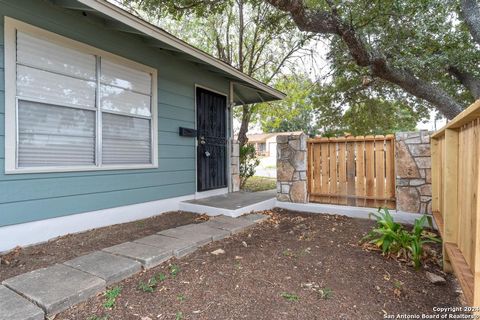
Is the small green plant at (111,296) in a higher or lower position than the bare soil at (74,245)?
lower

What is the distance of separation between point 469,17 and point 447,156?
540cm

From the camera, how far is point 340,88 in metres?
8.46

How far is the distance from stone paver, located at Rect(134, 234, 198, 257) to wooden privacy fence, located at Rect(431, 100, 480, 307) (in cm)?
210

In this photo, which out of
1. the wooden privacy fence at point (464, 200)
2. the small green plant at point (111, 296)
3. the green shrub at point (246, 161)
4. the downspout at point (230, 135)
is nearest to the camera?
the wooden privacy fence at point (464, 200)

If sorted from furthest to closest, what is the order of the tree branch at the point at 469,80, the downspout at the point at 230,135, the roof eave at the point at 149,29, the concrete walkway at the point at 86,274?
the tree branch at the point at 469,80
the downspout at the point at 230,135
the roof eave at the point at 149,29
the concrete walkway at the point at 86,274

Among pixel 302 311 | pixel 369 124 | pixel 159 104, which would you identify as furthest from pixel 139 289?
pixel 369 124

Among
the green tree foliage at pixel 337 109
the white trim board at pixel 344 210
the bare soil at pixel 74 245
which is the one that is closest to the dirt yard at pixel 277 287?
the bare soil at pixel 74 245

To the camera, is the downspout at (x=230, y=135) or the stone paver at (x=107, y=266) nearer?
the stone paver at (x=107, y=266)

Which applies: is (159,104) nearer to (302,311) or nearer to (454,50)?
(302,311)

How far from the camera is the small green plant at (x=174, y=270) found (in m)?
2.20

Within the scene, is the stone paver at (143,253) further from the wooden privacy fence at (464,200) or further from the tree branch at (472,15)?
the tree branch at (472,15)

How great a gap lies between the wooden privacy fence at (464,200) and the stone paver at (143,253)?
215cm

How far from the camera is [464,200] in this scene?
1663mm

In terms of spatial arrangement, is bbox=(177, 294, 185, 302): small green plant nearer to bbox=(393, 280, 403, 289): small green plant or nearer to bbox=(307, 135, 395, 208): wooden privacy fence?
bbox=(393, 280, 403, 289): small green plant
